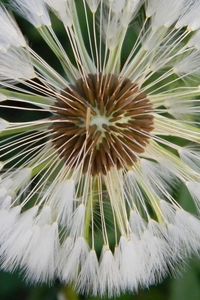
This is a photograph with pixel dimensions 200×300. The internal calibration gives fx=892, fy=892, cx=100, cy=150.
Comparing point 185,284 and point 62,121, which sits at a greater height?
point 62,121

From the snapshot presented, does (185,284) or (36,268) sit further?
(185,284)

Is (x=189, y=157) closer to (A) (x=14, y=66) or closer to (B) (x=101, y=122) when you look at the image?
(B) (x=101, y=122)

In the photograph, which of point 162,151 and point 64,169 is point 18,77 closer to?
point 64,169

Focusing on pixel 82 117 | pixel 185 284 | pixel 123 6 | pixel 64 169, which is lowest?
pixel 185 284

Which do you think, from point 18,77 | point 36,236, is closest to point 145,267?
point 36,236

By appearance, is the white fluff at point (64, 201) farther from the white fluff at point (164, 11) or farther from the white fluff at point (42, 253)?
the white fluff at point (164, 11)

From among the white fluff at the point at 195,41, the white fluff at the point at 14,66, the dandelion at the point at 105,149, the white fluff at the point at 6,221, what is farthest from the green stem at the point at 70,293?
the white fluff at the point at 195,41

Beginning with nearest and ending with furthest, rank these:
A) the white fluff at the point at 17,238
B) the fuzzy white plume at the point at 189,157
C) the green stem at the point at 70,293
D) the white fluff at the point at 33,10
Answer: the white fluff at the point at 33,10
the white fluff at the point at 17,238
the fuzzy white plume at the point at 189,157
the green stem at the point at 70,293
